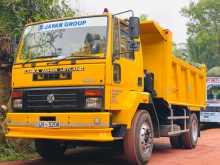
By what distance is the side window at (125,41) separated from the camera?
8461mm

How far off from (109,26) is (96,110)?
4.96 ft

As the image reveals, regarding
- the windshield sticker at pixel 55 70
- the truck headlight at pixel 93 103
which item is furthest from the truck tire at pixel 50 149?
the truck headlight at pixel 93 103

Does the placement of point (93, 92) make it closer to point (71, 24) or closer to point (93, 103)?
point (93, 103)

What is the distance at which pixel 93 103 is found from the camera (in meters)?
7.82

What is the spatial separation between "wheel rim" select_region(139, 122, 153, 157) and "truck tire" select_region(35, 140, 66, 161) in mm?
1797

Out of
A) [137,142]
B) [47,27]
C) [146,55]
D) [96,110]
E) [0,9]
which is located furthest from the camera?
[0,9]

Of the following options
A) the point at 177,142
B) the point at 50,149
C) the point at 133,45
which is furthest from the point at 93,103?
the point at 177,142

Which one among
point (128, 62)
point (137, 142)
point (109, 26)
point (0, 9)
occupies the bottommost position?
point (137, 142)

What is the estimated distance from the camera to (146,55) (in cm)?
1058

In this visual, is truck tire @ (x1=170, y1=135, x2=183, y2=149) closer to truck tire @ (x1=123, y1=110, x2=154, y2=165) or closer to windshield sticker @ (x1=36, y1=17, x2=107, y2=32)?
truck tire @ (x1=123, y1=110, x2=154, y2=165)

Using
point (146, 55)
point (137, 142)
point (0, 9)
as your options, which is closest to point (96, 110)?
point (137, 142)

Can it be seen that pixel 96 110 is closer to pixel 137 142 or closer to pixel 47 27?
pixel 137 142

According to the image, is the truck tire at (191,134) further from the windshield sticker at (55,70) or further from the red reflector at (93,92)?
the windshield sticker at (55,70)

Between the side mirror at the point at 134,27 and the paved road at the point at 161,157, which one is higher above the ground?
the side mirror at the point at 134,27
